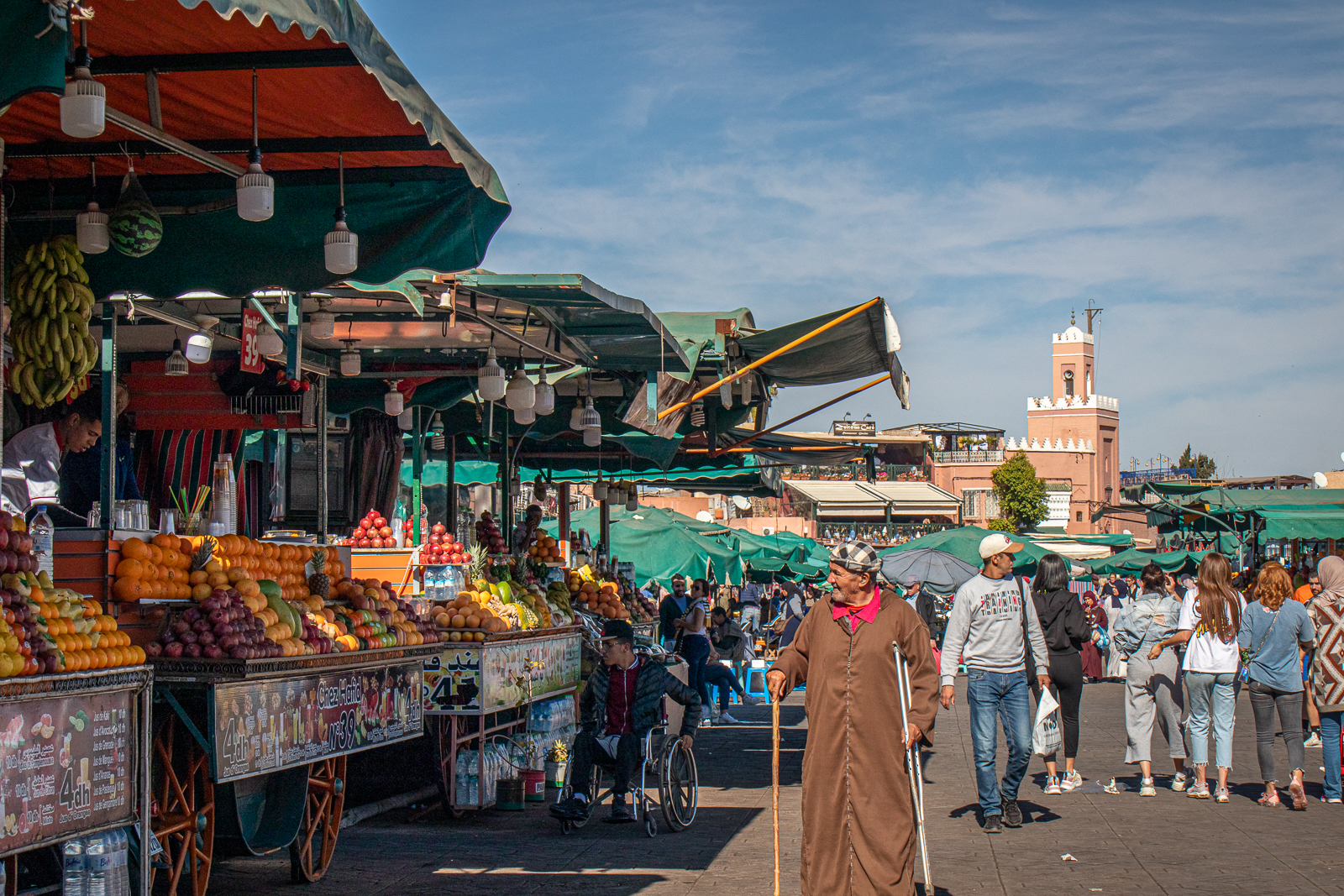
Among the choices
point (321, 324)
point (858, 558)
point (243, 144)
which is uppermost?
point (243, 144)

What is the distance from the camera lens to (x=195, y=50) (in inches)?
182

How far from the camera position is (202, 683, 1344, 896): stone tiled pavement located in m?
6.72

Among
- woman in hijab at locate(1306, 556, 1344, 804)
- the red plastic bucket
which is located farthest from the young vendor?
woman in hijab at locate(1306, 556, 1344, 804)

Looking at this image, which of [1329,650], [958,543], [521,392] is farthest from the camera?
[958,543]

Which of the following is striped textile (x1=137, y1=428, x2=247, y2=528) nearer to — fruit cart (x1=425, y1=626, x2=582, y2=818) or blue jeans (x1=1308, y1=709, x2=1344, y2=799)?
fruit cart (x1=425, y1=626, x2=582, y2=818)

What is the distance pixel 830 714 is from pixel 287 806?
2.87 metres

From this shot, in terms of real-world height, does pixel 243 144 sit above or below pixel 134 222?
above

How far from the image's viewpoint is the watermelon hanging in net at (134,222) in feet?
17.6

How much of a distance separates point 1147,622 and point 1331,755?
1599mm

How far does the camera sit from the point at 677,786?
8344 millimetres

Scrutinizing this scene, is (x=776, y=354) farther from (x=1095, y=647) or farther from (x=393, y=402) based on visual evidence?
(x=1095, y=647)

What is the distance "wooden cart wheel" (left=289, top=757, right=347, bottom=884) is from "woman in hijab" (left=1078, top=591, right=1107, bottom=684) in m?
17.5

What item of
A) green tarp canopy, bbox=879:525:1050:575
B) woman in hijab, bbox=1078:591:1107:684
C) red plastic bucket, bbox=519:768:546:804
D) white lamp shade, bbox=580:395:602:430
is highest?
white lamp shade, bbox=580:395:602:430

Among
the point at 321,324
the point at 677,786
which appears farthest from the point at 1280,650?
the point at 321,324
